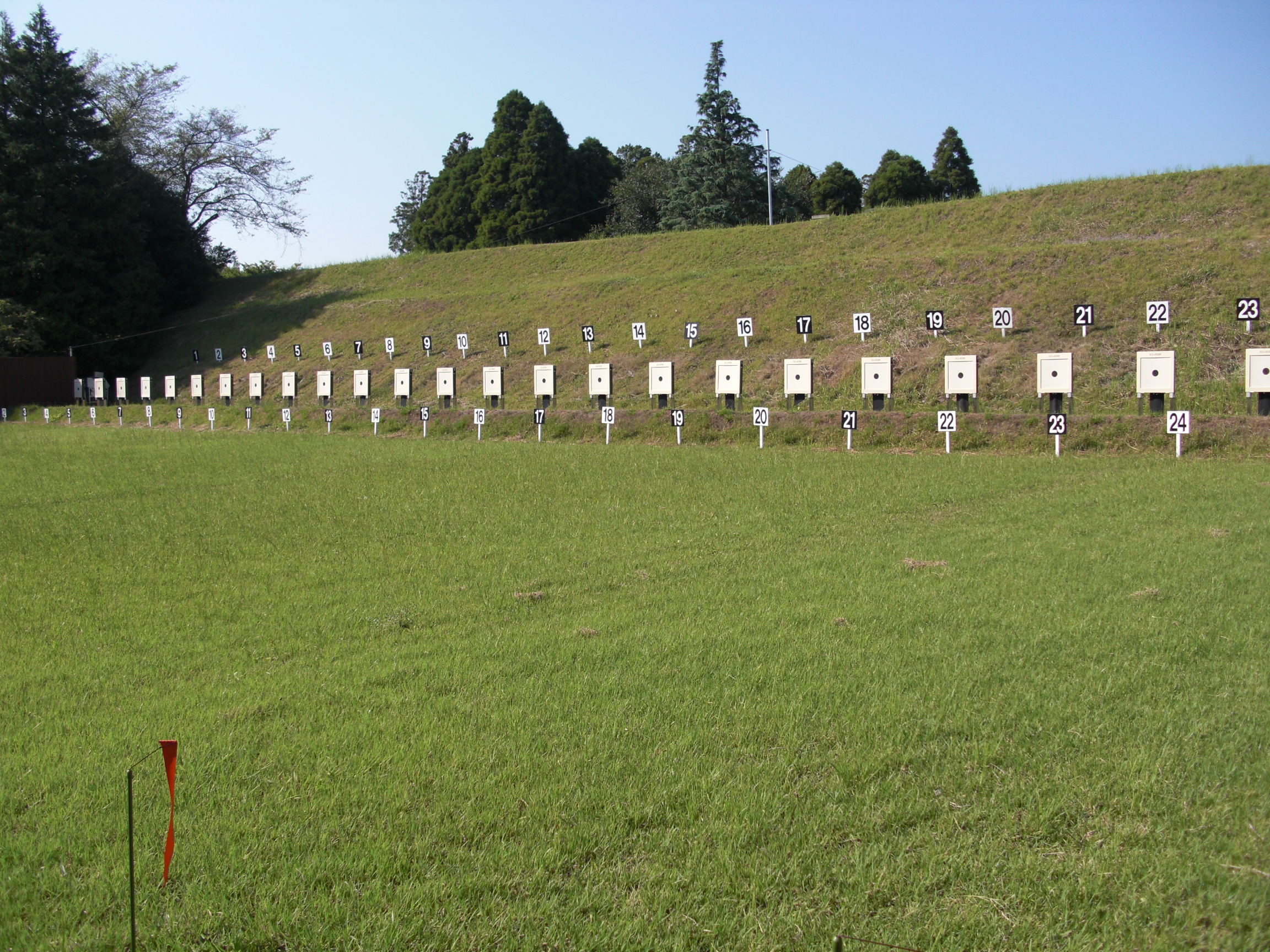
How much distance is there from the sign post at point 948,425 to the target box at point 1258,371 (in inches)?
190

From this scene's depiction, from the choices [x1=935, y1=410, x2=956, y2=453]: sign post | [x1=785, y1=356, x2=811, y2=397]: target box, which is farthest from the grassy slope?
[x1=935, y1=410, x2=956, y2=453]: sign post

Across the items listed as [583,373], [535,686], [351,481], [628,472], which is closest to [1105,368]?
[628,472]

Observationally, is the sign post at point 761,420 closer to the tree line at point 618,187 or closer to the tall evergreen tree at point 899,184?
the tree line at point 618,187

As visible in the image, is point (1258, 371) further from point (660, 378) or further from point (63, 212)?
point (63, 212)

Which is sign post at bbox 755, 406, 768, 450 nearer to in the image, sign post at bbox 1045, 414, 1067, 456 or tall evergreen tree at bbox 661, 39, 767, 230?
sign post at bbox 1045, 414, 1067, 456

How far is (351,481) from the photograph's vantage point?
1438cm

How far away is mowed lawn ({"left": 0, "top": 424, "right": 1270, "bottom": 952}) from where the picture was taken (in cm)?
303

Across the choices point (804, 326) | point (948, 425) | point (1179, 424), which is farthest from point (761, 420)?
point (1179, 424)

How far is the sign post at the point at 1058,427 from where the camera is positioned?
1638cm

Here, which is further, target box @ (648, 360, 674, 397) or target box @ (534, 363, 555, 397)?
target box @ (534, 363, 555, 397)

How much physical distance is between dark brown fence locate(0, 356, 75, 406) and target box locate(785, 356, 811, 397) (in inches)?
1231

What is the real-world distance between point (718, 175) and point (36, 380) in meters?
31.9

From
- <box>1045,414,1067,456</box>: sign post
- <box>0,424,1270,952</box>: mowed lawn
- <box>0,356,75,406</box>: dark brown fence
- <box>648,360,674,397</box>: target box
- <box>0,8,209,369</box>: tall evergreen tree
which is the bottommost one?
<box>0,424,1270,952</box>: mowed lawn

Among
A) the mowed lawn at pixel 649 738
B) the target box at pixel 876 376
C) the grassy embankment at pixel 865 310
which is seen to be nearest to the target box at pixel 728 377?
the grassy embankment at pixel 865 310
